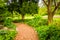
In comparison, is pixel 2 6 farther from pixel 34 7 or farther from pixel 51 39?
pixel 51 39

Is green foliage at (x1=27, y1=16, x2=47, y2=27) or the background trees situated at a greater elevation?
the background trees

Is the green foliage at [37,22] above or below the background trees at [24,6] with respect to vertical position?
below

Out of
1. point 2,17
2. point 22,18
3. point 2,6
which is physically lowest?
point 22,18

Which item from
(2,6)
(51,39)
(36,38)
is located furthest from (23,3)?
(51,39)

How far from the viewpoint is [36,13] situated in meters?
22.4

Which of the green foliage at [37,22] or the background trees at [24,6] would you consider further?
the background trees at [24,6]

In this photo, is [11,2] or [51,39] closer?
[51,39]

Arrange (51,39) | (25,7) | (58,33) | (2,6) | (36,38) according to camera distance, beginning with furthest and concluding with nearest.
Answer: (25,7) < (2,6) < (36,38) < (58,33) < (51,39)

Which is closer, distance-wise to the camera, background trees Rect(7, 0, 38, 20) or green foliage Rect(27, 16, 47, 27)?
green foliage Rect(27, 16, 47, 27)

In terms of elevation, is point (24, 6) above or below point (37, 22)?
above

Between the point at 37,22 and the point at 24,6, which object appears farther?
the point at 24,6

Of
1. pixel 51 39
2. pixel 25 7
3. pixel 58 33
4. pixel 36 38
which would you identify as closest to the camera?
pixel 51 39

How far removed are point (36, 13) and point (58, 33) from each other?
11.7m

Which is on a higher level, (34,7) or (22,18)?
(34,7)
